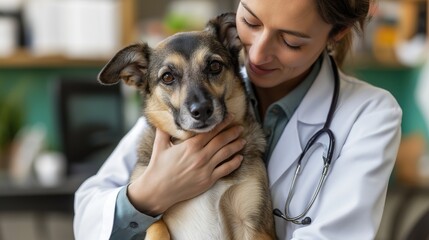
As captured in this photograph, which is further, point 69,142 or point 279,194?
point 69,142

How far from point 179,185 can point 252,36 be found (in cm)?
45

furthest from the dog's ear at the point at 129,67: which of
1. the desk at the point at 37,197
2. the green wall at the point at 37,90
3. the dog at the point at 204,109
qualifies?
the green wall at the point at 37,90

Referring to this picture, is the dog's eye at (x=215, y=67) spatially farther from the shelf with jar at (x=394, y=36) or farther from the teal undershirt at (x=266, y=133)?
the shelf with jar at (x=394, y=36)

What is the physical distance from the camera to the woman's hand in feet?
5.27

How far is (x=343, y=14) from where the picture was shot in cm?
162

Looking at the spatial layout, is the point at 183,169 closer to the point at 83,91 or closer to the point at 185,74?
the point at 185,74

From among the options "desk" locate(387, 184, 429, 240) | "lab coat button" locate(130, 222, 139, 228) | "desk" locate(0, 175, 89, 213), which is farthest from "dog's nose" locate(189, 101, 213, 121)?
"desk" locate(387, 184, 429, 240)

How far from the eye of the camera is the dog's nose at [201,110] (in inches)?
63.8

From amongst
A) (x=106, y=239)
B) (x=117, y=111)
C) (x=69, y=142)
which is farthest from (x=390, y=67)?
(x=106, y=239)

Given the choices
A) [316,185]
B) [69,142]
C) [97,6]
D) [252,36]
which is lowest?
[69,142]

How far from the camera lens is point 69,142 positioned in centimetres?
408

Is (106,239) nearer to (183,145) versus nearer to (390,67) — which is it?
(183,145)

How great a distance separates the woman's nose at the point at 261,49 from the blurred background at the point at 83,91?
2206mm

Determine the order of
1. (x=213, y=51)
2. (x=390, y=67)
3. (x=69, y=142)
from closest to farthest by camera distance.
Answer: (x=213, y=51), (x=69, y=142), (x=390, y=67)
